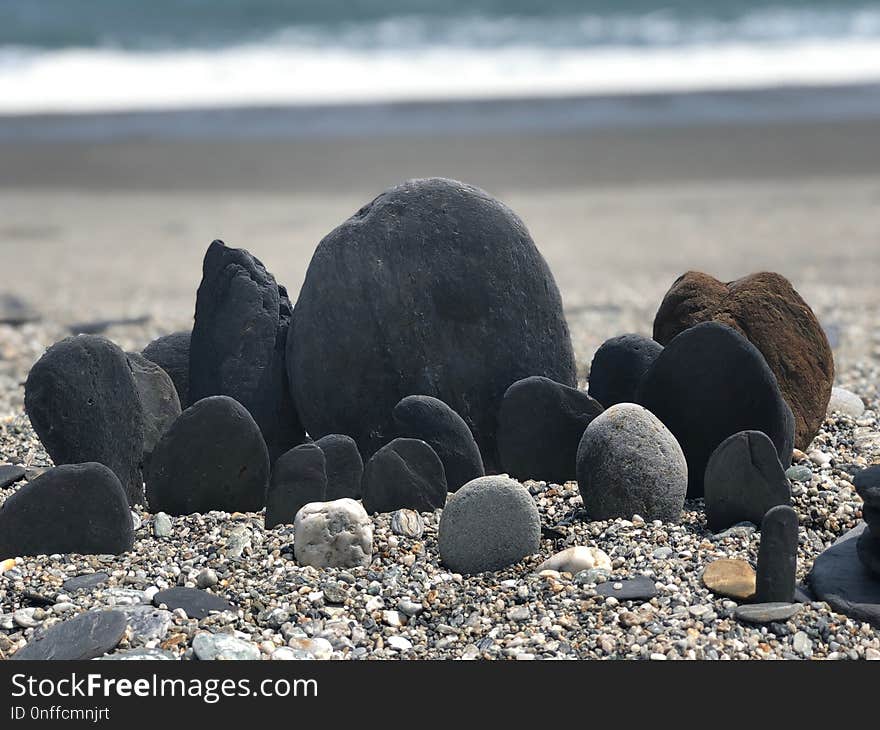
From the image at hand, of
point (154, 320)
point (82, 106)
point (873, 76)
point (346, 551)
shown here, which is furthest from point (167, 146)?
point (346, 551)

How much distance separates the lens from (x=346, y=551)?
4520 millimetres

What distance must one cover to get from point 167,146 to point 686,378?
15.2 meters

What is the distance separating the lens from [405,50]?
96.3ft

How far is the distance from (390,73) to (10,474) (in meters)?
21.9

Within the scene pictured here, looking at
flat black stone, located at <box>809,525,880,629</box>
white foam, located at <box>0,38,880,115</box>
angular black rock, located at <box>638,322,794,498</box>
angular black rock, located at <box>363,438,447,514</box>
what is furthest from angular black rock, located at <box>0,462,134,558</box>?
white foam, located at <box>0,38,880,115</box>

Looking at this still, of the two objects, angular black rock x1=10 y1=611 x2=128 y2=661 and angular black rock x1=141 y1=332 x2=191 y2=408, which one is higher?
angular black rock x1=141 y1=332 x2=191 y2=408

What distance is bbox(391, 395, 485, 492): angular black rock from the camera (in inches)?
203

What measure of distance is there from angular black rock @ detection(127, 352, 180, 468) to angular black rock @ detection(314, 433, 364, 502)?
0.96m

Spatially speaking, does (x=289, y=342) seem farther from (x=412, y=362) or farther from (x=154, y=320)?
(x=154, y=320)

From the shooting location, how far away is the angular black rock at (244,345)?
5.66 metres

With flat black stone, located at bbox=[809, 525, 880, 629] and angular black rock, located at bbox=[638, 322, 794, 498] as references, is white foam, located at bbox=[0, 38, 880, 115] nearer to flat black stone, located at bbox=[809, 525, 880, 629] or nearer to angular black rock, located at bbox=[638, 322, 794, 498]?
angular black rock, located at bbox=[638, 322, 794, 498]

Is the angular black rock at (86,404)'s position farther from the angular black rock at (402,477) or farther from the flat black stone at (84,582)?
the angular black rock at (402,477)

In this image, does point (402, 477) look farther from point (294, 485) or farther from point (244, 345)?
point (244, 345)

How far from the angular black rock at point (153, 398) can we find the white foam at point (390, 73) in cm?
1730
